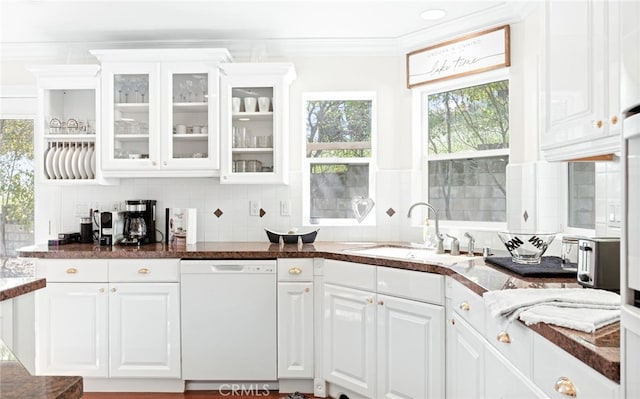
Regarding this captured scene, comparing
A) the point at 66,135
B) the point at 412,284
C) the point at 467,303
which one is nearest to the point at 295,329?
the point at 412,284

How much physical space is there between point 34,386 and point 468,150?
3088mm

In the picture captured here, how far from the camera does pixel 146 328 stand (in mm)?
3100

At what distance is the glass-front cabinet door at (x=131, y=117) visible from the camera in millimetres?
3455

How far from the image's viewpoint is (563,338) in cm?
121

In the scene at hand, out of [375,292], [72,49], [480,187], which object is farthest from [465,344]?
[72,49]

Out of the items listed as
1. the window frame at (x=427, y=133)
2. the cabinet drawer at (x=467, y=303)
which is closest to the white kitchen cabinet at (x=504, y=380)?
the cabinet drawer at (x=467, y=303)

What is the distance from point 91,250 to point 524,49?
3.12 metres

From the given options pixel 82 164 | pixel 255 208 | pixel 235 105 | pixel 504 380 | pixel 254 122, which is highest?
pixel 235 105

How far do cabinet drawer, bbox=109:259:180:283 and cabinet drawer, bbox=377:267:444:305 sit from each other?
1.36 metres

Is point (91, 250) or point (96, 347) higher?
point (91, 250)

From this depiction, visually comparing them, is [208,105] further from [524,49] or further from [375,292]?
[524,49]

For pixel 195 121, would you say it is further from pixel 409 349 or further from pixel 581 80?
pixel 581 80

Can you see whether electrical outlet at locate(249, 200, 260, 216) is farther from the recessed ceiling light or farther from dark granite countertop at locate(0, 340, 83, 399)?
dark granite countertop at locate(0, 340, 83, 399)

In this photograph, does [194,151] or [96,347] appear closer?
[96,347]
